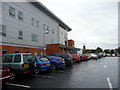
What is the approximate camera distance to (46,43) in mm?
25203

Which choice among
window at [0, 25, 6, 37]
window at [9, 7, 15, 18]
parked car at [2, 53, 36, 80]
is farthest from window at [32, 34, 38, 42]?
parked car at [2, 53, 36, 80]

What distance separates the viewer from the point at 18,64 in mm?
7160

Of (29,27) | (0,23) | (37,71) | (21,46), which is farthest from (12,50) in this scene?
(37,71)

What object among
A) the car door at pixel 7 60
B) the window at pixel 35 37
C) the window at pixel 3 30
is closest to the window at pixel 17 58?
the car door at pixel 7 60

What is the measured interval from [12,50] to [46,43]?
1055 centimetres

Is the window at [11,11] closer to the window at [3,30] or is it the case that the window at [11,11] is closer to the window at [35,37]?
the window at [3,30]

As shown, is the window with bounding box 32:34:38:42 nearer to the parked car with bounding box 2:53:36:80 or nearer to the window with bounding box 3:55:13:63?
the window with bounding box 3:55:13:63

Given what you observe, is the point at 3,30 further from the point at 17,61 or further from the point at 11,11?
the point at 17,61

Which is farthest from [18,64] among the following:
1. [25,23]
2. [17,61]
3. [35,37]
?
[35,37]

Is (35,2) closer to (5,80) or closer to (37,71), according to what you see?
(37,71)

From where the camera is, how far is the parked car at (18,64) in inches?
→ 280

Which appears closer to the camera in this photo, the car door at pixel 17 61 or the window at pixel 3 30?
the car door at pixel 17 61

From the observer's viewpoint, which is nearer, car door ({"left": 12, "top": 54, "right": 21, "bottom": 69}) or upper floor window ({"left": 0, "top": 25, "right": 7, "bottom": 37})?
car door ({"left": 12, "top": 54, "right": 21, "bottom": 69})

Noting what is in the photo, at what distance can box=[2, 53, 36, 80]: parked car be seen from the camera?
7.11 m
